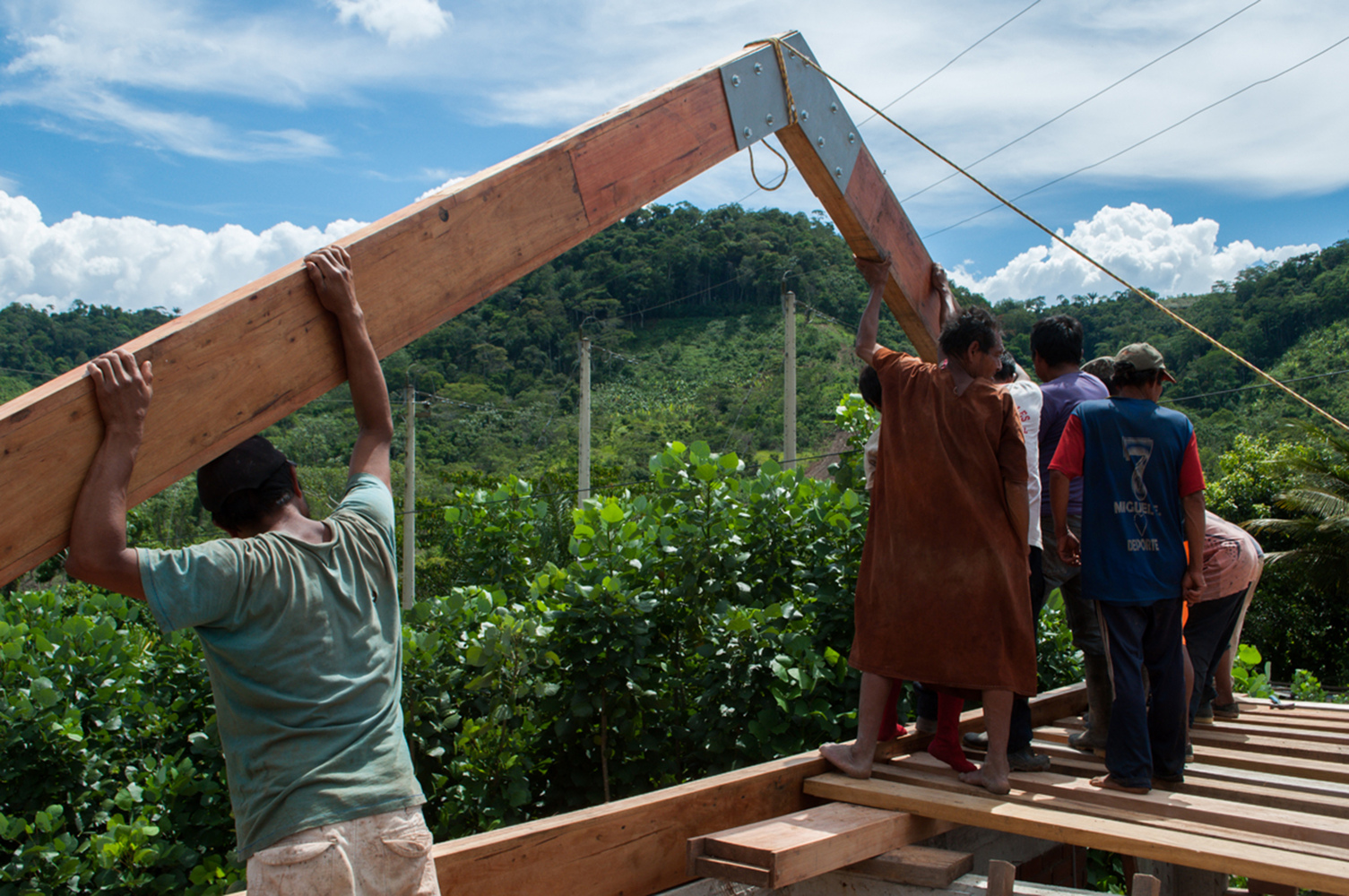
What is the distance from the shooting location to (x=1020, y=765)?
3.52m

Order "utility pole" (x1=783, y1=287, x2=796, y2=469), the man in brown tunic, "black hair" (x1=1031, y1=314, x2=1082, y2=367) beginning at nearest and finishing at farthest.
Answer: the man in brown tunic < "black hair" (x1=1031, y1=314, x2=1082, y2=367) < "utility pole" (x1=783, y1=287, x2=796, y2=469)

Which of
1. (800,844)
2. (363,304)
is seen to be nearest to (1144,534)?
(800,844)

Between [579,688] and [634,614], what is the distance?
15.4 inches

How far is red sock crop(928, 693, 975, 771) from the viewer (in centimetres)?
347

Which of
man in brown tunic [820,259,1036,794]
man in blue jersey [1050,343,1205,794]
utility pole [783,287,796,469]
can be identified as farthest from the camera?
utility pole [783,287,796,469]

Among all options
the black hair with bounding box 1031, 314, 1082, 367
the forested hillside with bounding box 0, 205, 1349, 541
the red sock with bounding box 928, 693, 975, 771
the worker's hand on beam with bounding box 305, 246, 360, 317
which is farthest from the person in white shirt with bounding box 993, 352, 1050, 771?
the forested hillside with bounding box 0, 205, 1349, 541

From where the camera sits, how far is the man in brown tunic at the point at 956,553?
10.6ft

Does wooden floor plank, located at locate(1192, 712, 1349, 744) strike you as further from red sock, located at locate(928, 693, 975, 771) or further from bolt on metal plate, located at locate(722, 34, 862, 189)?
bolt on metal plate, located at locate(722, 34, 862, 189)

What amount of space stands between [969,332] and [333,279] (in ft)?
6.98

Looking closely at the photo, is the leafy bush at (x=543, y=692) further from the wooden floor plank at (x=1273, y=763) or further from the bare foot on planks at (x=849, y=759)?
the wooden floor plank at (x=1273, y=763)

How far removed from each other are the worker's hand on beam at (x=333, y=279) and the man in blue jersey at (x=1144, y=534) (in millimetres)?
2666

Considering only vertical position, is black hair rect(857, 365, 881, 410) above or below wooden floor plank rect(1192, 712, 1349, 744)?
above

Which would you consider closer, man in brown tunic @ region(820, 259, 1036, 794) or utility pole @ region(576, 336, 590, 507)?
man in brown tunic @ region(820, 259, 1036, 794)

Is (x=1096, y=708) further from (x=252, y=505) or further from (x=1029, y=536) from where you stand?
(x=252, y=505)
